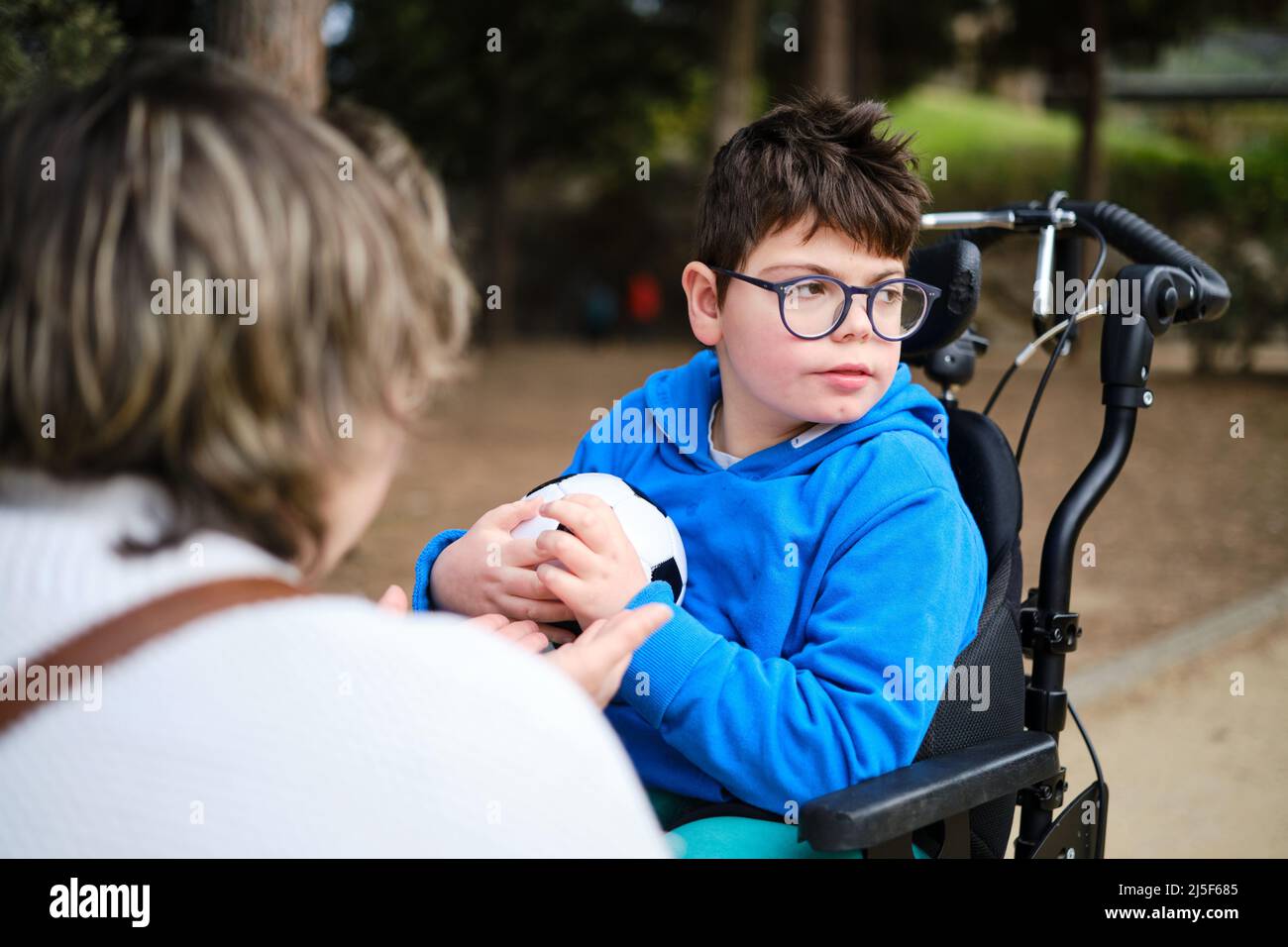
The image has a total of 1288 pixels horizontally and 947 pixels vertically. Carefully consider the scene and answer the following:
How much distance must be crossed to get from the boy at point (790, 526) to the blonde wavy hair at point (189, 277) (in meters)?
0.69

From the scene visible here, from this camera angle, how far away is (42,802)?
94 cm

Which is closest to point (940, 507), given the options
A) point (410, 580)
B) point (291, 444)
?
point (291, 444)

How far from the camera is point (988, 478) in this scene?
2225 mm

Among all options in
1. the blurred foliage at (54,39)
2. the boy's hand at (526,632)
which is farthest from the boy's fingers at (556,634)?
the blurred foliage at (54,39)

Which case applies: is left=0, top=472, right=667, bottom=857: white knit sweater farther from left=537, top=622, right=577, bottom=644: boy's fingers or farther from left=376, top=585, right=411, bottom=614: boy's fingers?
left=537, top=622, right=577, bottom=644: boy's fingers

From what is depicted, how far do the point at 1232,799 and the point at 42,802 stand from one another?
3838 millimetres

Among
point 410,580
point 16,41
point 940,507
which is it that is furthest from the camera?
point 410,580

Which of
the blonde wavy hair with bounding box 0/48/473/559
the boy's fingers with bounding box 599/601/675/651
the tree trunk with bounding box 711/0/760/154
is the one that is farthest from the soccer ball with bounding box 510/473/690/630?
the tree trunk with bounding box 711/0/760/154

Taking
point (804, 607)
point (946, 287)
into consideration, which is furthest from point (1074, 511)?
point (804, 607)

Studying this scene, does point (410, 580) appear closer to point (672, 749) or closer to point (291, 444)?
point (672, 749)

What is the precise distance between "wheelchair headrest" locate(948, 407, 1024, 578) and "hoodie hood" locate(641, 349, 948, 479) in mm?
53

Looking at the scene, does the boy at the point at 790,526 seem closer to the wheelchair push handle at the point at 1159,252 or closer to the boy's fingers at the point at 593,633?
the boy's fingers at the point at 593,633

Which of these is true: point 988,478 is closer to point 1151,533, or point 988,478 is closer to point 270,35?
point 270,35

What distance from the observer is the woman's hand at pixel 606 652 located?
136 centimetres
